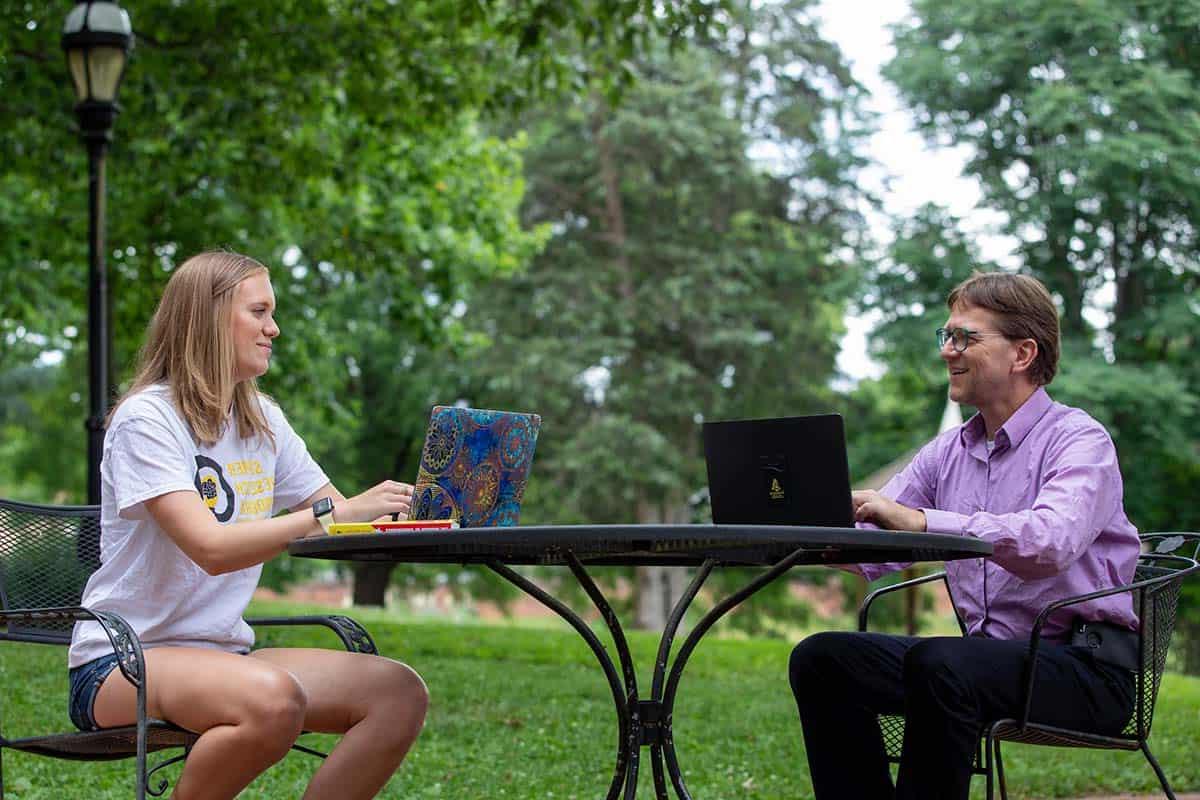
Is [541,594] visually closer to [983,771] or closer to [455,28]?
[983,771]

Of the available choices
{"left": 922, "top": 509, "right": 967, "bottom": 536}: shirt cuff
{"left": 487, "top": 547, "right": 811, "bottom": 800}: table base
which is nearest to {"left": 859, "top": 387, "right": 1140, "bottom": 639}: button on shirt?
{"left": 922, "top": 509, "right": 967, "bottom": 536}: shirt cuff

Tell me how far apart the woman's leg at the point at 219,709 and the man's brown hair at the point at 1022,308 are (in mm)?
1859

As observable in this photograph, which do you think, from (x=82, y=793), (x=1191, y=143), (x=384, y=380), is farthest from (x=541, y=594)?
(x=384, y=380)

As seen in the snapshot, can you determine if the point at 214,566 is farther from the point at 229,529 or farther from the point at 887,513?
the point at 887,513

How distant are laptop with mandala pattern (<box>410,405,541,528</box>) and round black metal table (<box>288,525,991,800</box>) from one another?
0.08 meters

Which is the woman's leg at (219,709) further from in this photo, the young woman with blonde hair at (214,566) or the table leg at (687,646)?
the table leg at (687,646)

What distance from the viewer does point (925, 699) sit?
3084mm

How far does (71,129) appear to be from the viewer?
13000 millimetres

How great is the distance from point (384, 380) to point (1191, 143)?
48.9 feet

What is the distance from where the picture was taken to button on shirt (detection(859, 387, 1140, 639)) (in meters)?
3.10

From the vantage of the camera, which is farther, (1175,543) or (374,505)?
(1175,543)

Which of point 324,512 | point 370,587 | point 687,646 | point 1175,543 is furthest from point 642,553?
point 370,587

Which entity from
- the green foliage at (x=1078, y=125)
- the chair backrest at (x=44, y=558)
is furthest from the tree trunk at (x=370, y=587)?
the chair backrest at (x=44, y=558)

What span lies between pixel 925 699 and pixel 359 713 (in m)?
1.24
